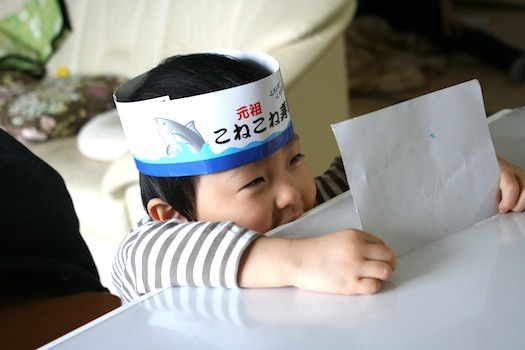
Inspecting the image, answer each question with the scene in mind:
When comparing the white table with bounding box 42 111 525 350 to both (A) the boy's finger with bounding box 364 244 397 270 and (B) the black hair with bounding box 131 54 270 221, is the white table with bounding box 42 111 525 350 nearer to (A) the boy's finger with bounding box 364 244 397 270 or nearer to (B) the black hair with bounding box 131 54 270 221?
(A) the boy's finger with bounding box 364 244 397 270

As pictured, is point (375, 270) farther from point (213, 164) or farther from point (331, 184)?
point (331, 184)

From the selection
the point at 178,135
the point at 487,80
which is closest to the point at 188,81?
the point at 178,135

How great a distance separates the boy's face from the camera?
0.74m

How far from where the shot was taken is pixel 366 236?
583 mm

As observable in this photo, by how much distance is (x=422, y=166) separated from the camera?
2.01 ft

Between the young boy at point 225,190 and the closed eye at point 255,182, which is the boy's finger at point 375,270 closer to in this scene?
the young boy at point 225,190

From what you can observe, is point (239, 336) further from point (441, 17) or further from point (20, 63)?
point (441, 17)

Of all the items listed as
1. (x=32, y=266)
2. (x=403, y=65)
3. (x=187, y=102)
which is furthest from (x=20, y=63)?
(x=187, y=102)

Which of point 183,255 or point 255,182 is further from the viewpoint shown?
point 255,182

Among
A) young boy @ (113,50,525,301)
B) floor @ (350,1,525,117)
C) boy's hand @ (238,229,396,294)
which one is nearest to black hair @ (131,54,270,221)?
young boy @ (113,50,525,301)

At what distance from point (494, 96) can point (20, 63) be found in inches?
76.1

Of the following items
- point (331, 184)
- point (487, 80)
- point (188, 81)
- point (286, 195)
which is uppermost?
point (188, 81)

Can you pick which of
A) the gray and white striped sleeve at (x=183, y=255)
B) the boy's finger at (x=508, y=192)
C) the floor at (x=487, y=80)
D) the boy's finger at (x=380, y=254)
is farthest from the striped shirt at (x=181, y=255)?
the floor at (x=487, y=80)

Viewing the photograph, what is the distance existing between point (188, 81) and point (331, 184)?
10.1 inches
